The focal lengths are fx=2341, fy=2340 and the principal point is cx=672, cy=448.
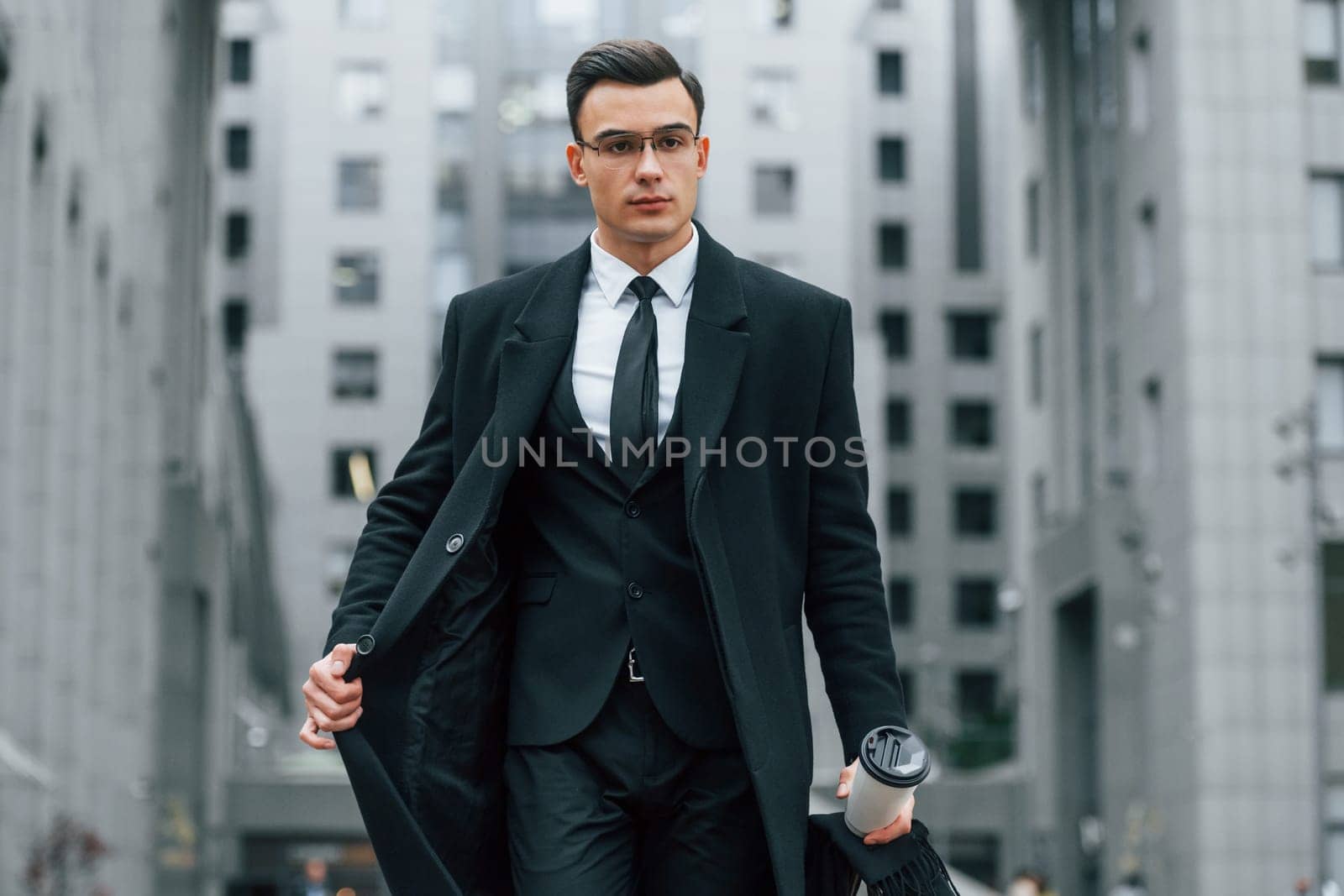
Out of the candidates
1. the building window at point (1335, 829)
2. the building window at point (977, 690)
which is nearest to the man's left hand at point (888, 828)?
the building window at point (1335, 829)

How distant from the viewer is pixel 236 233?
8119 centimetres

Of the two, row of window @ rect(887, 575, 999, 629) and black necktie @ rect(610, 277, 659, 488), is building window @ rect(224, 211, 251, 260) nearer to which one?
row of window @ rect(887, 575, 999, 629)

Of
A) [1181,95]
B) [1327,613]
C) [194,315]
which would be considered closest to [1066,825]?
[1327,613]

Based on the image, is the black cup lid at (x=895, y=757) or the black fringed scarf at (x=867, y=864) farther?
the black fringed scarf at (x=867, y=864)

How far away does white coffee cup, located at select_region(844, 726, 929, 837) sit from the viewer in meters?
3.68

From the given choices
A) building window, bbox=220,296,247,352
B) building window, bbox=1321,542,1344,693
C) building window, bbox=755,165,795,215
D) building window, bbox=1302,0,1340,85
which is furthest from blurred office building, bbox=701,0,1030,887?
building window, bbox=1321,542,1344,693

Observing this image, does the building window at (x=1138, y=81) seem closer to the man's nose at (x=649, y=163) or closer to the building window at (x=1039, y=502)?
the building window at (x=1039, y=502)

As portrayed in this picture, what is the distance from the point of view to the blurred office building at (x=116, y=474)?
30047mm

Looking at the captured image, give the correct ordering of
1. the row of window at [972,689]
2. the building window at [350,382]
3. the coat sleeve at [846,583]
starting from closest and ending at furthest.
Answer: the coat sleeve at [846,583] → the building window at [350,382] → the row of window at [972,689]

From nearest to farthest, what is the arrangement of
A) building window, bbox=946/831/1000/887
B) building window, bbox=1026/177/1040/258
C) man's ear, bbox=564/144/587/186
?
man's ear, bbox=564/144/587/186 → building window, bbox=1026/177/1040/258 → building window, bbox=946/831/1000/887

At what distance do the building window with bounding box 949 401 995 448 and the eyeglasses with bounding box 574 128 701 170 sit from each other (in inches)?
3219

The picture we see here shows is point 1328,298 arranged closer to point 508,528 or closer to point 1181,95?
point 1181,95

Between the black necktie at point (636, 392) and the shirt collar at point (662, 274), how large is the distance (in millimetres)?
56

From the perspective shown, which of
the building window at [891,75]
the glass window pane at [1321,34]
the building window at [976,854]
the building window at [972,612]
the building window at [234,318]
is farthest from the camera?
the building window at [891,75]
